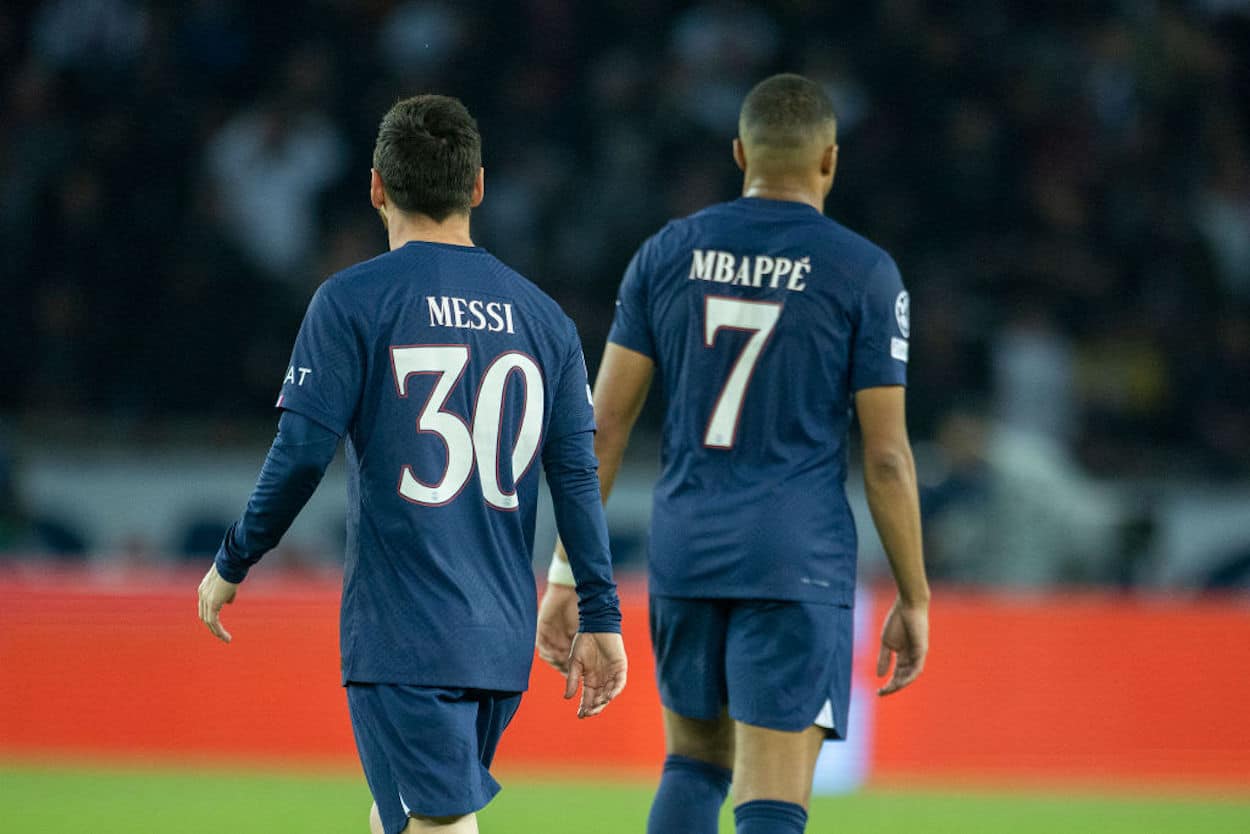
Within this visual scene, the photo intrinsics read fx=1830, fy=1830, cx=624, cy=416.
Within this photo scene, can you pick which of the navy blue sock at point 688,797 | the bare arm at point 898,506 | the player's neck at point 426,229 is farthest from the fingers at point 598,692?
the player's neck at point 426,229

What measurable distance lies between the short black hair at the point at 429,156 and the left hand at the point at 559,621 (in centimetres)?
107

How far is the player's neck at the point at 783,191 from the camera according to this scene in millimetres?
4387

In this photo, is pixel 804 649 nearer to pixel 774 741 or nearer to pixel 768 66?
pixel 774 741

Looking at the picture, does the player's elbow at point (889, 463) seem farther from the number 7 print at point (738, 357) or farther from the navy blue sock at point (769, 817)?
the navy blue sock at point (769, 817)

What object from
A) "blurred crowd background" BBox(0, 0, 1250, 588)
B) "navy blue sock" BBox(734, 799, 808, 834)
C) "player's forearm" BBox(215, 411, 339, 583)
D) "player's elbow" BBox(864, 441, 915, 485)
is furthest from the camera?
"blurred crowd background" BBox(0, 0, 1250, 588)

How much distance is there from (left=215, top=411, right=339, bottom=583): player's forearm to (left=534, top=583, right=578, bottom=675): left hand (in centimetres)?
97

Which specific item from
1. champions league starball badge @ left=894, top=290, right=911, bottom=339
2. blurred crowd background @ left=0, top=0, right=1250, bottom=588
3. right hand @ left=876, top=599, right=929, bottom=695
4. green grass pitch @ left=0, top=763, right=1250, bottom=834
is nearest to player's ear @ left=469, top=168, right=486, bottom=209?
champions league starball badge @ left=894, top=290, right=911, bottom=339

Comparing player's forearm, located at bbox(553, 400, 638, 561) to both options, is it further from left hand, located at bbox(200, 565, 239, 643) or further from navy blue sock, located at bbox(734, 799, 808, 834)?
left hand, located at bbox(200, 565, 239, 643)

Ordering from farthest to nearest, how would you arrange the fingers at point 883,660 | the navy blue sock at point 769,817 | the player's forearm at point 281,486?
the fingers at point 883,660 → the navy blue sock at point 769,817 → the player's forearm at point 281,486

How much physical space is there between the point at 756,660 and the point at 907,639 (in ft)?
1.25

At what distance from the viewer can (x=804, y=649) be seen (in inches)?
164

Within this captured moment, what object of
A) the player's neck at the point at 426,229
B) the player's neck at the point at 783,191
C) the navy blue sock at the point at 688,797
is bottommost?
the navy blue sock at the point at 688,797

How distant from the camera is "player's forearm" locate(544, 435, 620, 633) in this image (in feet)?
12.3

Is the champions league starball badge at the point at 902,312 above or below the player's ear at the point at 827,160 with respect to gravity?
below
